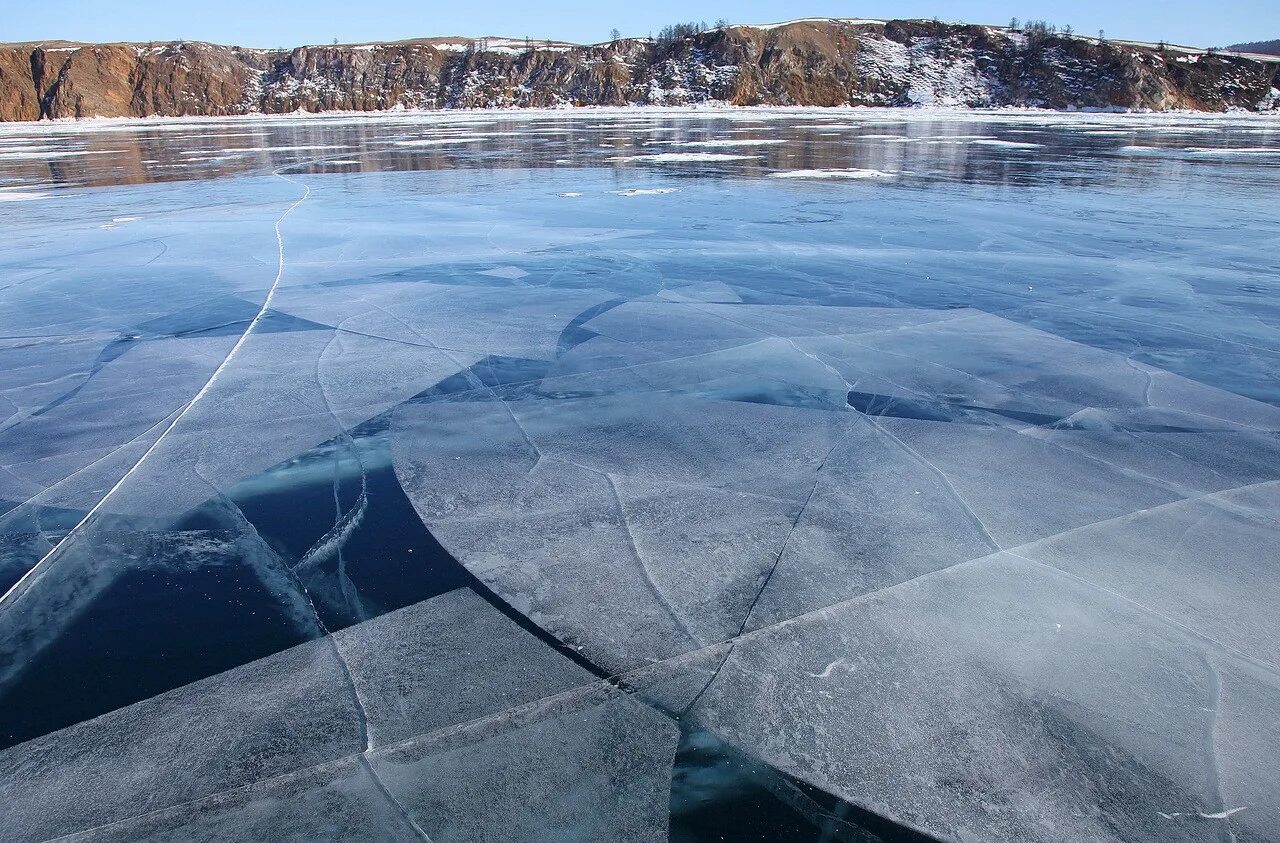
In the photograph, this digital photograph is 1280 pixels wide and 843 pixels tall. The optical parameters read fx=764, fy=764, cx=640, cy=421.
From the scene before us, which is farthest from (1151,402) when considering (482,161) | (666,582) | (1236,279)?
(482,161)

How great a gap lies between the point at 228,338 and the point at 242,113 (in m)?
94.6

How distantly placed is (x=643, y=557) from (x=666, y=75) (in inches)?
3720

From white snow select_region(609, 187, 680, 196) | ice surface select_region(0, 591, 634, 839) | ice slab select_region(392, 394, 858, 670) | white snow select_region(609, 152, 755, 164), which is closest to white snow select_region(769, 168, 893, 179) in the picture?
white snow select_region(609, 187, 680, 196)

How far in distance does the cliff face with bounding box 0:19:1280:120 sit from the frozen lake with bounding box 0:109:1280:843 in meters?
82.8

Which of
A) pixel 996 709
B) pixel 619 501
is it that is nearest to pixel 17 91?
pixel 619 501

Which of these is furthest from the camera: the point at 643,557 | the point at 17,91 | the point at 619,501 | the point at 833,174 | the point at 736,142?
the point at 17,91

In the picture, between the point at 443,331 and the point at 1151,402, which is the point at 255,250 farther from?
the point at 1151,402

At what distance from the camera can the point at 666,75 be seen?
288 ft

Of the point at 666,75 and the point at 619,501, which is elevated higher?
the point at 666,75

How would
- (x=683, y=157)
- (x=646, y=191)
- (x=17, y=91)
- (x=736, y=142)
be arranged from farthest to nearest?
(x=17, y=91)
(x=736, y=142)
(x=683, y=157)
(x=646, y=191)

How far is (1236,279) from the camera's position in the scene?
19.5 ft

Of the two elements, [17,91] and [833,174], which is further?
[17,91]

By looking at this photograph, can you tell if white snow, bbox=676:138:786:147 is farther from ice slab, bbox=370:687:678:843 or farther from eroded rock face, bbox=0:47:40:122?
eroded rock face, bbox=0:47:40:122

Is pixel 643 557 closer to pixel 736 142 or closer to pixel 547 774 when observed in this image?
pixel 547 774
